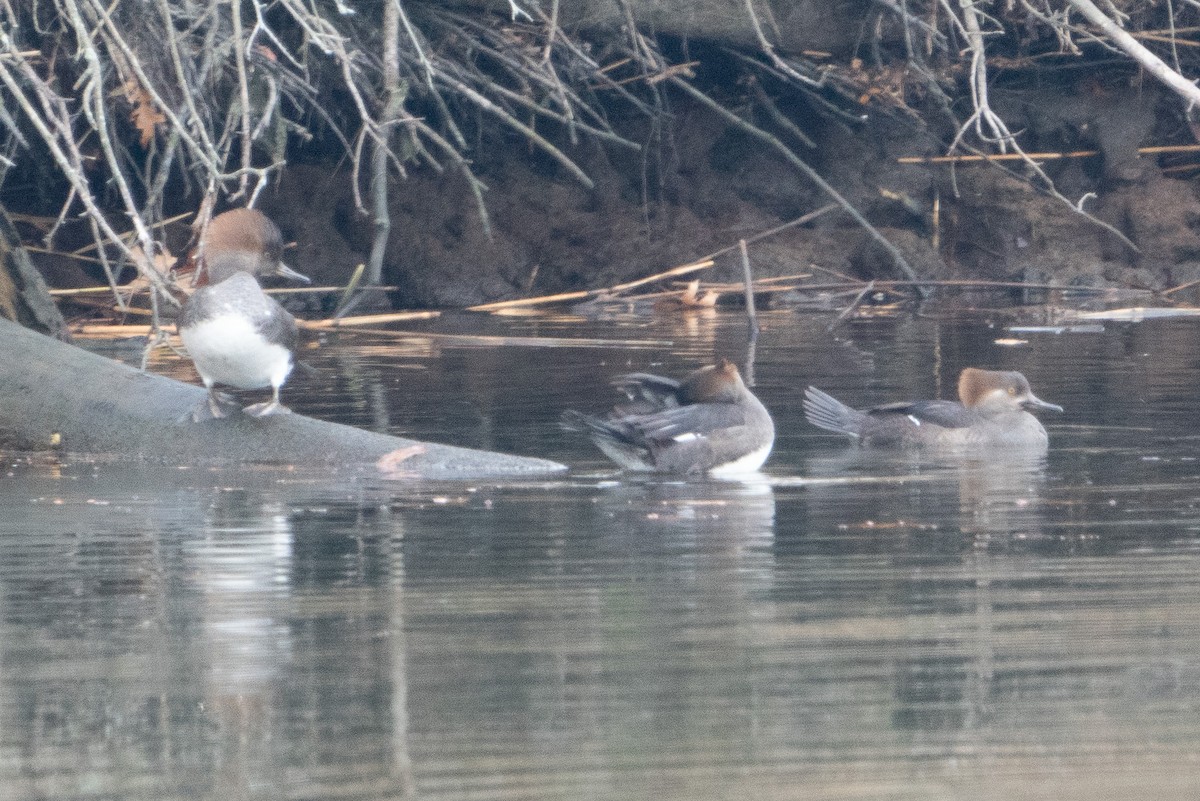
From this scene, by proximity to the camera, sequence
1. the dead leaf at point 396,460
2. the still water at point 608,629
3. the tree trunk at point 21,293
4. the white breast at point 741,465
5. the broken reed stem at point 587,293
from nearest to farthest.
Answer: the still water at point 608,629 → the dead leaf at point 396,460 → the white breast at point 741,465 → the tree trunk at point 21,293 → the broken reed stem at point 587,293

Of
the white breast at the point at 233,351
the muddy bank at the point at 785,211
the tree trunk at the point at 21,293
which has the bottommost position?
the white breast at the point at 233,351

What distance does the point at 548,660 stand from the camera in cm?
338

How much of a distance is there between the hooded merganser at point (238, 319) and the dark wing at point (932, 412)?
7.39 ft

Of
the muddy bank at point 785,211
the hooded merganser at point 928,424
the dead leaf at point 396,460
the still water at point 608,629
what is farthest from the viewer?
the muddy bank at point 785,211

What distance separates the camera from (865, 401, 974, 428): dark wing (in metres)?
6.93

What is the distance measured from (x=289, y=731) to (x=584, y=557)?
60.3 inches

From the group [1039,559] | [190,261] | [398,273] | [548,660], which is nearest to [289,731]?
[548,660]

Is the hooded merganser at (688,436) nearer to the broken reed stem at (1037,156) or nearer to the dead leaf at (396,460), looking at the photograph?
the dead leaf at (396,460)

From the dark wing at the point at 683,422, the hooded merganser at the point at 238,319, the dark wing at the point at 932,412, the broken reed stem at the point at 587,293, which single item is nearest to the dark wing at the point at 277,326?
the hooded merganser at the point at 238,319

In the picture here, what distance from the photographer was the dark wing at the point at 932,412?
22.7 feet

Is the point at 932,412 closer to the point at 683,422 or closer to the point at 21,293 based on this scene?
the point at 683,422

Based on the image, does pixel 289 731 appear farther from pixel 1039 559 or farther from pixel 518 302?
pixel 518 302

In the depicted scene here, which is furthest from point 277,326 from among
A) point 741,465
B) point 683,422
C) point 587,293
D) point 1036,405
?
point 587,293

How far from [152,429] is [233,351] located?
559 mm
